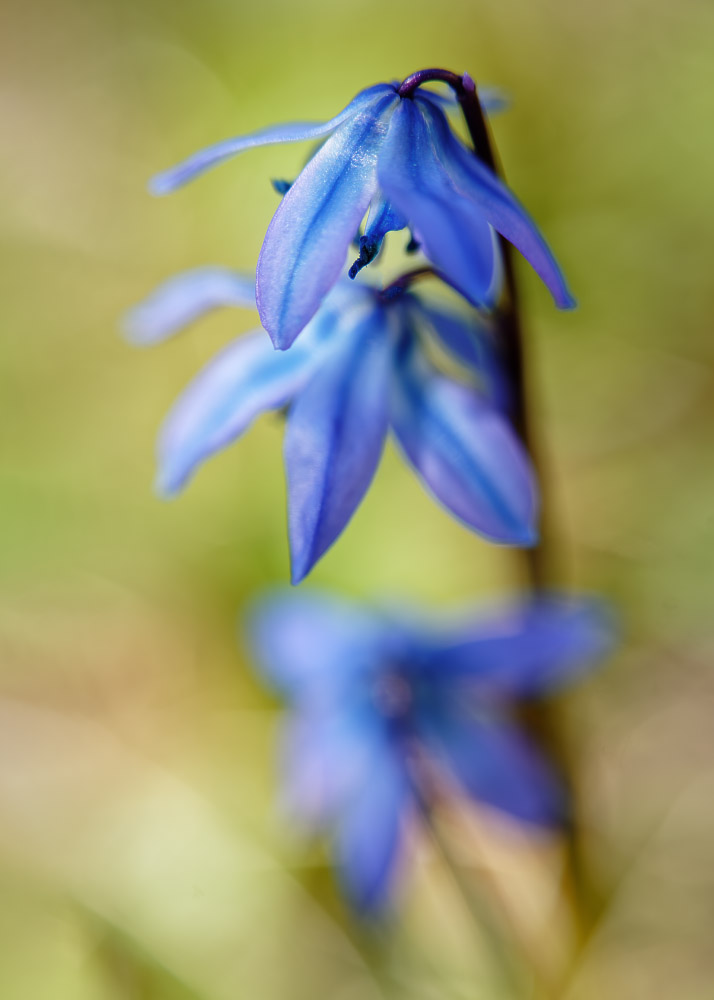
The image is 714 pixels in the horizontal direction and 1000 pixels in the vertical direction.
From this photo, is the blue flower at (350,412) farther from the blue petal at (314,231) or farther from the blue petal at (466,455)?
the blue petal at (314,231)

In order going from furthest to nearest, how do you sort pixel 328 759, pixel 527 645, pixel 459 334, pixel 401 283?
pixel 328 759 < pixel 527 645 < pixel 459 334 < pixel 401 283

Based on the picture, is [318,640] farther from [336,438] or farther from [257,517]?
[257,517]

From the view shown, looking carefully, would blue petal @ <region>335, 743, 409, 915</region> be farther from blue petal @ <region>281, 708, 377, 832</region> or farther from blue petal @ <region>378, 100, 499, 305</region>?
blue petal @ <region>378, 100, 499, 305</region>

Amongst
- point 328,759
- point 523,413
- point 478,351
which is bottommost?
point 328,759

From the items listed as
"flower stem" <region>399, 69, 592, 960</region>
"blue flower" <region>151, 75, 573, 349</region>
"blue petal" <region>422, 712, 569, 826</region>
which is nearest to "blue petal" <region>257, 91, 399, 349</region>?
"blue flower" <region>151, 75, 573, 349</region>

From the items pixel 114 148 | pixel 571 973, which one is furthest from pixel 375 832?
pixel 114 148

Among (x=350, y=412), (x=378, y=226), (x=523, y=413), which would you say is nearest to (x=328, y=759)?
(x=523, y=413)

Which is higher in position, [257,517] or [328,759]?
[257,517]
